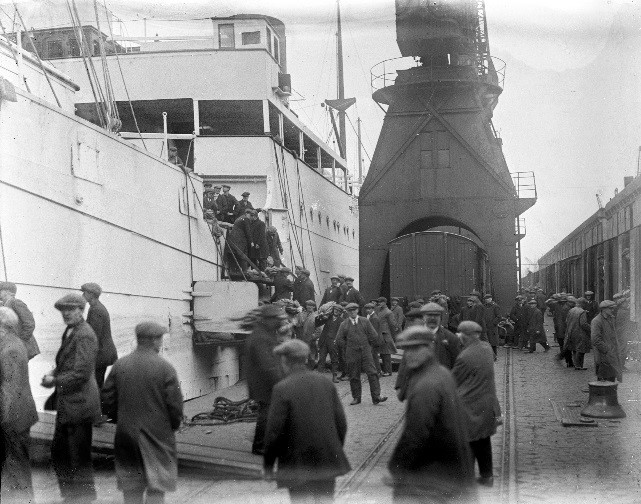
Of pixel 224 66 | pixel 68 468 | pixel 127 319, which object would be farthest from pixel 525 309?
pixel 68 468

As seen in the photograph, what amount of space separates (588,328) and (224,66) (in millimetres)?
9692

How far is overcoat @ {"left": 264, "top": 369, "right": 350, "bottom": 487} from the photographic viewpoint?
4934 millimetres

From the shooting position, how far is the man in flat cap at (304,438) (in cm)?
493

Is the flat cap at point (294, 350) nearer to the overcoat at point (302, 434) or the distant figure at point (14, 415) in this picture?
the overcoat at point (302, 434)

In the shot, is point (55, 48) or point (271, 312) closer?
point (271, 312)

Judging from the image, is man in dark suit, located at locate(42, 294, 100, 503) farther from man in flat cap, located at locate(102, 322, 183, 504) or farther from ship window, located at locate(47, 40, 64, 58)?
ship window, located at locate(47, 40, 64, 58)

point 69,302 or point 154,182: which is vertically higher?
point 154,182

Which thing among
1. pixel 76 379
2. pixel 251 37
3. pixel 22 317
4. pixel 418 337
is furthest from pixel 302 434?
pixel 251 37

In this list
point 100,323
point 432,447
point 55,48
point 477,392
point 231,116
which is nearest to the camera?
point 432,447

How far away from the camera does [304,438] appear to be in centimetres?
492

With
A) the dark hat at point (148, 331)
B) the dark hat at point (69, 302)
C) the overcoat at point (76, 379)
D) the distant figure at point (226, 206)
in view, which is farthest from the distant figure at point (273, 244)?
the dark hat at point (148, 331)

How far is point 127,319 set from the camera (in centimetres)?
1135

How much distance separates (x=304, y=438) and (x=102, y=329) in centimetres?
393

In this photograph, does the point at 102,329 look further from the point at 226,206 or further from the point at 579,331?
the point at 579,331
